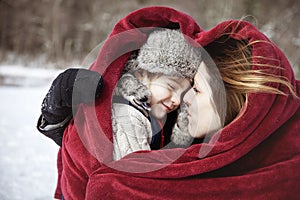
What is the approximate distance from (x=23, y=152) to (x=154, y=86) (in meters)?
1.21

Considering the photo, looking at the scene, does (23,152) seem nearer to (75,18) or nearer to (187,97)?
(187,97)

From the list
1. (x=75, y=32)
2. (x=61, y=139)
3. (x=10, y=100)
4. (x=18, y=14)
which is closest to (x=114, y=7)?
(x=75, y=32)

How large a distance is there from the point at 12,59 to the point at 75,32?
3.89ft

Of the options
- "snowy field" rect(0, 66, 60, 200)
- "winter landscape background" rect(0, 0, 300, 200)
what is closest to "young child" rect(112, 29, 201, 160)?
"winter landscape background" rect(0, 0, 300, 200)

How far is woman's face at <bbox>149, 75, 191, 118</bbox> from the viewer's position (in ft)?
2.48

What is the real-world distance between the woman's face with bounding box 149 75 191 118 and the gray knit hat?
0.6 inches

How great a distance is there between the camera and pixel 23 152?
1771 mm

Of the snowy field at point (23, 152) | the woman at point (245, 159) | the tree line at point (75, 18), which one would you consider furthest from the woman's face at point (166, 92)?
the tree line at point (75, 18)

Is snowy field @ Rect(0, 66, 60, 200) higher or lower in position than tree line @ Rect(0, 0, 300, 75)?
lower

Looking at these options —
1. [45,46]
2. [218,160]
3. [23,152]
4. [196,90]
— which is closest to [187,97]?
[196,90]

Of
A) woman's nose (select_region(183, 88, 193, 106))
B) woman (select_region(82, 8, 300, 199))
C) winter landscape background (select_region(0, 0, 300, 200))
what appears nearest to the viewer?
woman (select_region(82, 8, 300, 199))

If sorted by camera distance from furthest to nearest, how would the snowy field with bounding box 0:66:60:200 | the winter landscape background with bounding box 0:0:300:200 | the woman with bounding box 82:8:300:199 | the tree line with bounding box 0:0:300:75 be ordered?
the tree line with bounding box 0:0:300:75 → the winter landscape background with bounding box 0:0:300:200 → the snowy field with bounding box 0:66:60:200 → the woman with bounding box 82:8:300:199

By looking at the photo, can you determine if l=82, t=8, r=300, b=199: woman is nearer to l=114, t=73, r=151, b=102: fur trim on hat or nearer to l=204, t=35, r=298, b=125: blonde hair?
l=204, t=35, r=298, b=125: blonde hair

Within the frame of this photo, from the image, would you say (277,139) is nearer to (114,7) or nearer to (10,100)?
(10,100)
